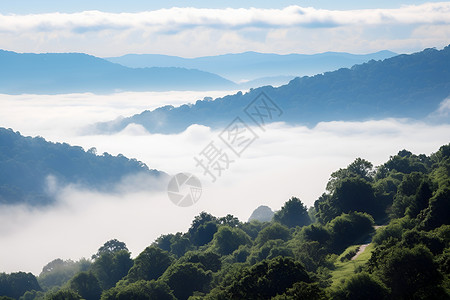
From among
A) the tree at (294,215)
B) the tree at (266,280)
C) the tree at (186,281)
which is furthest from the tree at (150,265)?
the tree at (294,215)

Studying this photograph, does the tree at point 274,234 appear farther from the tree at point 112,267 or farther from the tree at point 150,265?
the tree at point 112,267

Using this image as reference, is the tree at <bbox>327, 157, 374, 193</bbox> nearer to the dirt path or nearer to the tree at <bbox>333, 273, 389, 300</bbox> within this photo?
the dirt path

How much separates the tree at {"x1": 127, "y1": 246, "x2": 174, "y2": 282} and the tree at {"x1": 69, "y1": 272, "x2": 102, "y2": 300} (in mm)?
4874

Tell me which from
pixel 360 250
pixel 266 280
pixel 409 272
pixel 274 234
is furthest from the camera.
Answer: pixel 274 234

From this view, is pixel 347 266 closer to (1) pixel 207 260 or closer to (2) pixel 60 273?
(1) pixel 207 260

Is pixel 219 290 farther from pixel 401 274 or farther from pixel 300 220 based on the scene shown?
pixel 300 220

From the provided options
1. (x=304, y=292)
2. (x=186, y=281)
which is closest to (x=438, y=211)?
(x=304, y=292)

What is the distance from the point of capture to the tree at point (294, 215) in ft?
361

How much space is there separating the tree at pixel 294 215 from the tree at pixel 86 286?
43960 millimetres

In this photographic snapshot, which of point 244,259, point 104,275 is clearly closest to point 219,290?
point 244,259

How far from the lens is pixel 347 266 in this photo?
188 ft

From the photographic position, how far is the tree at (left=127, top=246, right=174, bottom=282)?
75375 mm

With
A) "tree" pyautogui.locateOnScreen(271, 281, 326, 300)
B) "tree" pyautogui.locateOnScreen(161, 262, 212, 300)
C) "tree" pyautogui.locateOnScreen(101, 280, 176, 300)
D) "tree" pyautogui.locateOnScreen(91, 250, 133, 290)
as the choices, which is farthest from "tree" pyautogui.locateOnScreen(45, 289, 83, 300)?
"tree" pyautogui.locateOnScreen(271, 281, 326, 300)

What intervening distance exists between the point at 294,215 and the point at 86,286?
46528 millimetres
